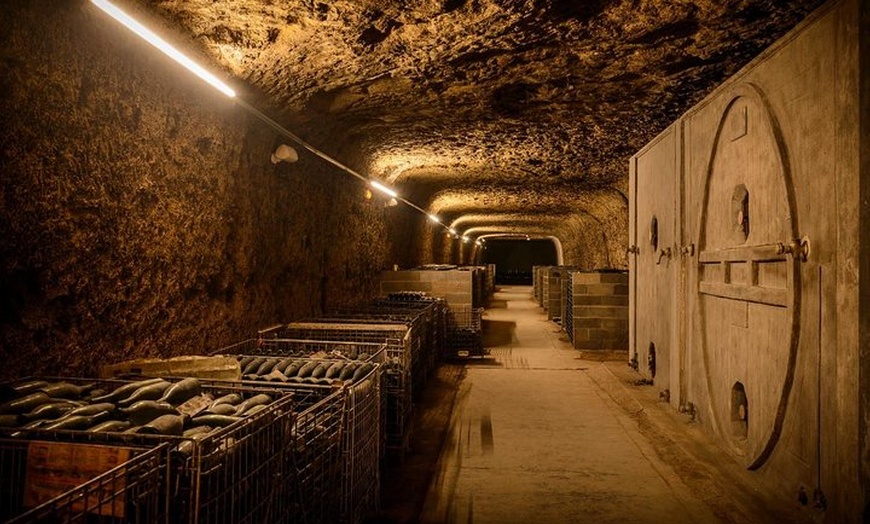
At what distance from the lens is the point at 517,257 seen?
114 feet

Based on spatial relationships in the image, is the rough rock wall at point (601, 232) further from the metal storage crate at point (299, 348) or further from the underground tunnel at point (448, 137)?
the metal storage crate at point (299, 348)

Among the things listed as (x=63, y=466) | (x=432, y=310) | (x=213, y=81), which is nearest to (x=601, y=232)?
(x=432, y=310)

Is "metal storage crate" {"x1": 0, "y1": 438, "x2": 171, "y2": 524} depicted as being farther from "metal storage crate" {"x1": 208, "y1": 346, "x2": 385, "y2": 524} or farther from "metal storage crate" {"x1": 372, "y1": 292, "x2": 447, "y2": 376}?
"metal storage crate" {"x1": 372, "y1": 292, "x2": 447, "y2": 376}

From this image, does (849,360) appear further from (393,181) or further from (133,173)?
(393,181)

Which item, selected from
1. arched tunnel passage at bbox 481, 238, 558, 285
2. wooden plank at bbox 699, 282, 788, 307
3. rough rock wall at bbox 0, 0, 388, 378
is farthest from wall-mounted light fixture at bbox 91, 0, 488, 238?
arched tunnel passage at bbox 481, 238, 558, 285

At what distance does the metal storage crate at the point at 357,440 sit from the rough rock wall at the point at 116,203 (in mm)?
945

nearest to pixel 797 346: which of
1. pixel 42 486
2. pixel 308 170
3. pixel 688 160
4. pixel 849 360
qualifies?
pixel 849 360

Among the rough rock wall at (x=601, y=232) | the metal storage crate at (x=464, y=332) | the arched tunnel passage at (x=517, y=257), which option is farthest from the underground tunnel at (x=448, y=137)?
the arched tunnel passage at (x=517, y=257)

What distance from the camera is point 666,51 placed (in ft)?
13.9

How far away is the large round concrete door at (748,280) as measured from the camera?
10.6 feet

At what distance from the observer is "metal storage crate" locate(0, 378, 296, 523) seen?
1.67 metres

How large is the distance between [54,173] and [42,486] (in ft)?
5.68

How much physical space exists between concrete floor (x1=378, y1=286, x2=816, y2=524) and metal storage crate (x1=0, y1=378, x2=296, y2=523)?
1.35 meters

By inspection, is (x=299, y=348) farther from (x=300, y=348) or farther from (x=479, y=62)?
(x=479, y=62)
